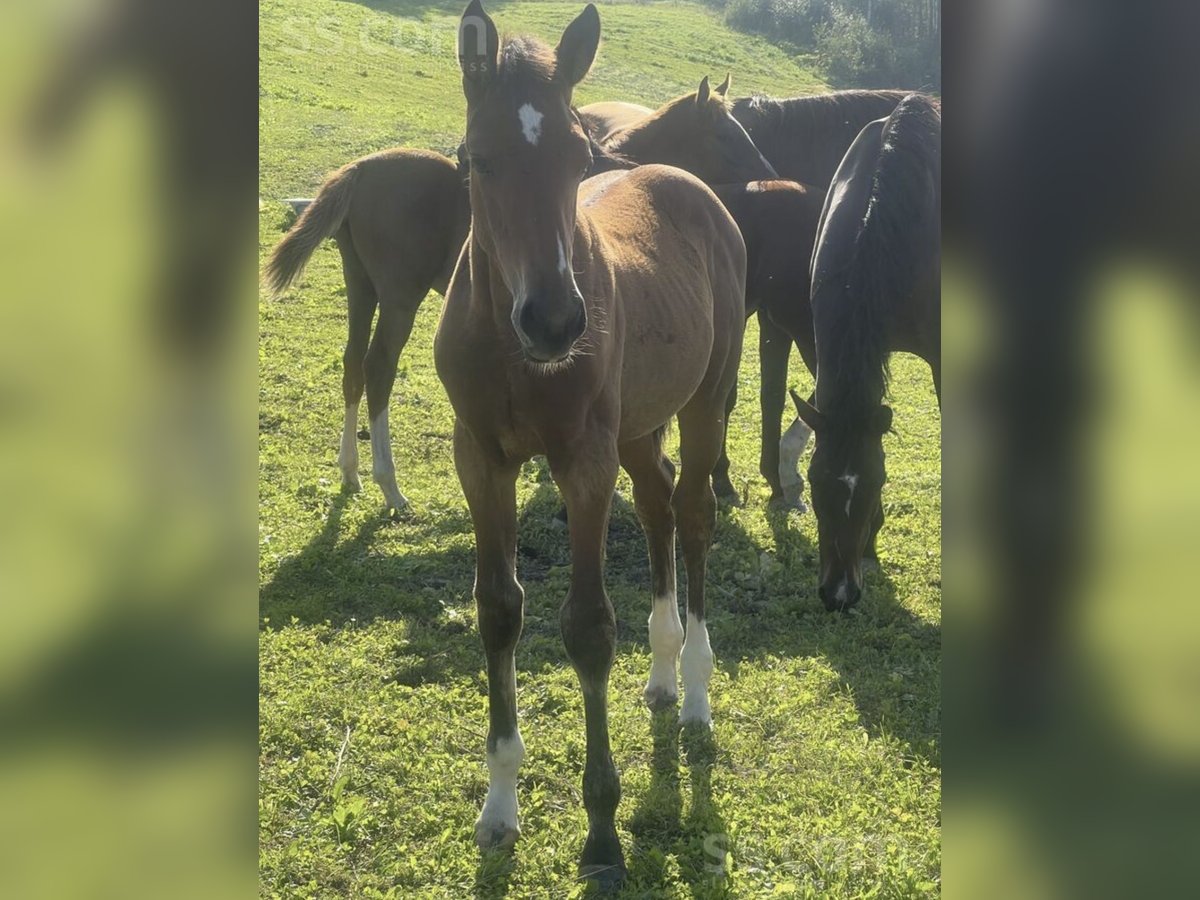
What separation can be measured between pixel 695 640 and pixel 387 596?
5.58ft

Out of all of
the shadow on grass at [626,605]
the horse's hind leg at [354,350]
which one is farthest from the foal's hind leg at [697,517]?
the horse's hind leg at [354,350]

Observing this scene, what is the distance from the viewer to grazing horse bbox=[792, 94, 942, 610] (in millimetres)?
4859

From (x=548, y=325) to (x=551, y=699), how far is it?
2.07 metres

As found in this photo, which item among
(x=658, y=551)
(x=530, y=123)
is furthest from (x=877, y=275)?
(x=530, y=123)

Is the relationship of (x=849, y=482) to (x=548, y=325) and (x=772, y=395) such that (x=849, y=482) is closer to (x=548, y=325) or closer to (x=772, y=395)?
(x=772, y=395)

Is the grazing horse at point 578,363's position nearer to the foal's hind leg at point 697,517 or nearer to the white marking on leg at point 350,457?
the foal's hind leg at point 697,517

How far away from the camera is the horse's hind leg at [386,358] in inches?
256
